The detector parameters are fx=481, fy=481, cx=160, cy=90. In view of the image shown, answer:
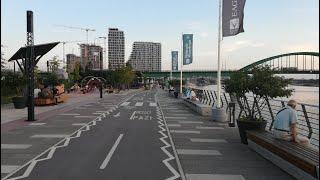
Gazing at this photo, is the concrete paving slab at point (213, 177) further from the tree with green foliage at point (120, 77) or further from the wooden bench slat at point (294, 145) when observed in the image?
the tree with green foliage at point (120, 77)

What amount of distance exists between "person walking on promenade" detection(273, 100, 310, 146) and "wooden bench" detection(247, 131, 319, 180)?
20cm

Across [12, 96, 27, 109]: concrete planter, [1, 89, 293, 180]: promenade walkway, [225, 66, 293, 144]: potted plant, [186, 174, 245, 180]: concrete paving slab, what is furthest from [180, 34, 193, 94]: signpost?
[186, 174, 245, 180]: concrete paving slab

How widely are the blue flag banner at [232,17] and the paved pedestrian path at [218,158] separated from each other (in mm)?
4733

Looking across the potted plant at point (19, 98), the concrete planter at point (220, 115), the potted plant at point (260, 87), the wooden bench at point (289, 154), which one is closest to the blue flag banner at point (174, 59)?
the potted plant at point (19, 98)

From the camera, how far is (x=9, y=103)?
36219mm

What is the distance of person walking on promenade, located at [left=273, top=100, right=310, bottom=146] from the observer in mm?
11758

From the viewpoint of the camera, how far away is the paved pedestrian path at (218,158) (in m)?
10.2

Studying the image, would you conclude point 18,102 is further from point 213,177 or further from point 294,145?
point 213,177

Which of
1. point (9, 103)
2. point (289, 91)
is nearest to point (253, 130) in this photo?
point (289, 91)

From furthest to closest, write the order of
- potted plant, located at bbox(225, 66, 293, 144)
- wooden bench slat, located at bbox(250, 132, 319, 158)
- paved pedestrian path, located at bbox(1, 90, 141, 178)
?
potted plant, located at bbox(225, 66, 293, 144)
paved pedestrian path, located at bbox(1, 90, 141, 178)
wooden bench slat, located at bbox(250, 132, 319, 158)

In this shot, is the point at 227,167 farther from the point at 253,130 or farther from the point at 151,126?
the point at 151,126

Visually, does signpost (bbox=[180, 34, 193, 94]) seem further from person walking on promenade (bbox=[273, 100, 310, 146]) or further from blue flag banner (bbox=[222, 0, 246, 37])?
person walking on promenade (bbox=[273, 100, 310, 146])

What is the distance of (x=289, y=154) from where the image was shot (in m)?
10.2

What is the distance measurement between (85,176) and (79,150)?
3.78m
